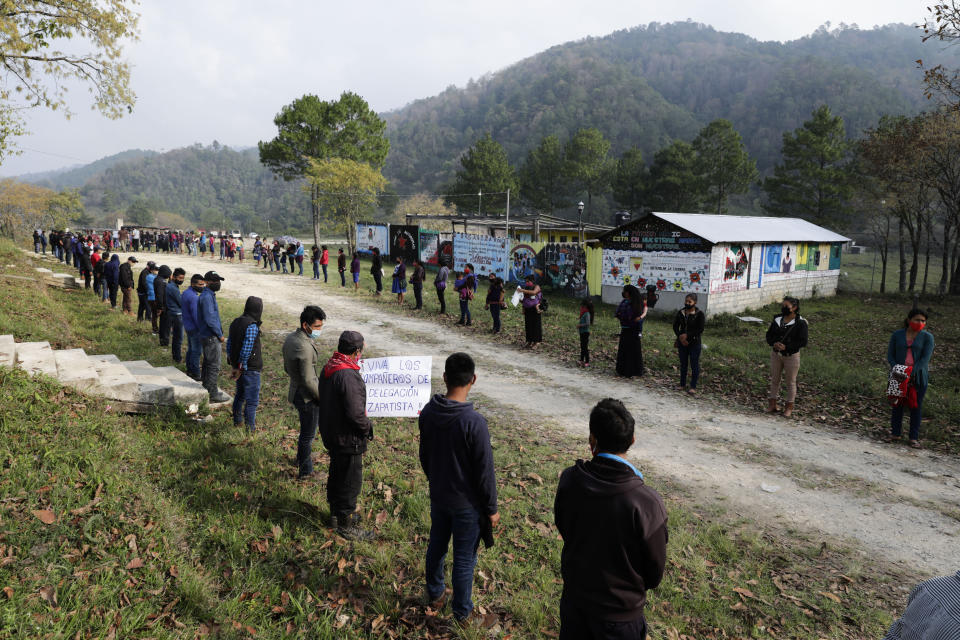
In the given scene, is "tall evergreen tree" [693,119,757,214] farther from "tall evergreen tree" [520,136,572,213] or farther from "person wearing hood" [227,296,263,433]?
"person wearing hood" [227,296,263,433]

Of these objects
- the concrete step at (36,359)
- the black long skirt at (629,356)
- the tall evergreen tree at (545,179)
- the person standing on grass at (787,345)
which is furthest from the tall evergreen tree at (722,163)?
the concrete step at (36,359)

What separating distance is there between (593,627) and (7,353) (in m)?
8.91

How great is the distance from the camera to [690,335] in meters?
11.4

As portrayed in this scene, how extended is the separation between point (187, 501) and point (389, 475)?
2287mm

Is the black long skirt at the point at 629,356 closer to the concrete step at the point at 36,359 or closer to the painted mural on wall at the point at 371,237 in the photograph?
the concrete step at the point at 36,359

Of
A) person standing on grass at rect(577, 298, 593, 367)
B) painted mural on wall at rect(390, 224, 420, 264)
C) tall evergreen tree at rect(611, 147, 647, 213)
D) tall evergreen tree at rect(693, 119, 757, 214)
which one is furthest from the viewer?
tall evergreen tree at rect(611, 147, 647, 213)

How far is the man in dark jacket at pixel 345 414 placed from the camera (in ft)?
16.7

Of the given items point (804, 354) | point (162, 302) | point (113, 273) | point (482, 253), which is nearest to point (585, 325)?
point (804, 354)

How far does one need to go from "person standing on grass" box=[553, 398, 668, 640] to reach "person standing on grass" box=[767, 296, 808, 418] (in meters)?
8.18

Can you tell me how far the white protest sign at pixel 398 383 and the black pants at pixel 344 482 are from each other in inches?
31.8

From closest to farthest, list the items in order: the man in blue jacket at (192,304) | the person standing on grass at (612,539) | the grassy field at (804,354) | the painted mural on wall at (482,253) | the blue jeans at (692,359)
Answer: the person standing on grass at (612,539) → the man in blue jacket at (192,304) → the grassy field at (804,354) → the blue jeans at (692,359) → the painted mural on wall at (482,253)

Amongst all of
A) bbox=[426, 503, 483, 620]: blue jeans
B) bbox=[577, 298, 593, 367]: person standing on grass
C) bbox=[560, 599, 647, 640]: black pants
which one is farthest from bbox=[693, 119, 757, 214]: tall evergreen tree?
bbox=[560, 599, 647, 640]: black pants

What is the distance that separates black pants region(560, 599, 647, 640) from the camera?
9.34ft

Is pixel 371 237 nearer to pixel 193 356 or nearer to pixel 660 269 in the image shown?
pixel 660 269
